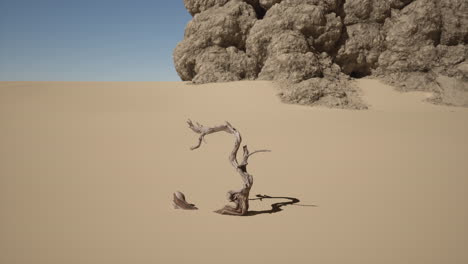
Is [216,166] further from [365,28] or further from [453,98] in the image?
[365,28]

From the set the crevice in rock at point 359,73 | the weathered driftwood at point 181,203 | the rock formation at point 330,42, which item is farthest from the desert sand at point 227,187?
the crevice in rock at point 359,73

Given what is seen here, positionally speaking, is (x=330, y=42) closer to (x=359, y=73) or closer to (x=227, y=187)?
(x=359, y=73)

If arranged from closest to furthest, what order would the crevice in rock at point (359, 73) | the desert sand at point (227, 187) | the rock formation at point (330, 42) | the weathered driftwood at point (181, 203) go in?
the desert sand at point (227, 187) < the weathered driftwood at point (181, 203) < the rock formation at point (330, 42) < the crevice in rock at point (359, 73)

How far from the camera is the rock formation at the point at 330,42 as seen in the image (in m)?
12.5

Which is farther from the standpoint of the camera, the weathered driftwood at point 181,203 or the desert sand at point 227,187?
the weathered driftwood at point 181,203

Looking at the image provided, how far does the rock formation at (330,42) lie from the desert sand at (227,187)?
4.21 meters

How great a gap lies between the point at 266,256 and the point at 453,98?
11.2 meters

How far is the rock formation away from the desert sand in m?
4.21

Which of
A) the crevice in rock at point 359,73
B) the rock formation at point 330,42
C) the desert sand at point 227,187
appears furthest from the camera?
the crevice in rock at point 359,73

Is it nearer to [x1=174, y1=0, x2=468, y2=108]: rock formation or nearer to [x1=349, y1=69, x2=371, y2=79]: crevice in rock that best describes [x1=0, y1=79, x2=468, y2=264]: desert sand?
[x1=174, y1=0, x2=468, y2=108]: rock formation

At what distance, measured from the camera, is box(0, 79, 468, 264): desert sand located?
2672 mm

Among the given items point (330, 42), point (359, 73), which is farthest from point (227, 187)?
point (359, 73)

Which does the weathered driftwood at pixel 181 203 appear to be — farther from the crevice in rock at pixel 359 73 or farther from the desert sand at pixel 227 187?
the crevice in rock at pixel 359 73

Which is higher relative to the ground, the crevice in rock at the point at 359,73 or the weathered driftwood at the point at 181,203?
the crevice in rock at the point at 359,73
